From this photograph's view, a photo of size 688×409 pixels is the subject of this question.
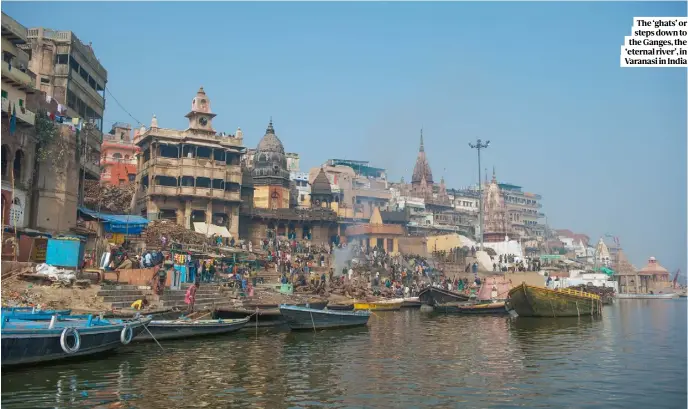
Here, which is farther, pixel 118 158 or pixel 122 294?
pixel 118 158

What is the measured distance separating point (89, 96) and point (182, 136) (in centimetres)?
1363

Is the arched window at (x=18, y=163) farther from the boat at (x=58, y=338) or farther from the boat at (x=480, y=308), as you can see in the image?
the boat at (x=480, y=308)

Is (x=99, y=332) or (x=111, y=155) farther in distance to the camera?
(x=111, y=155)

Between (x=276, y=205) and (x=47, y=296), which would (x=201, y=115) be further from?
(x=47, y=296)

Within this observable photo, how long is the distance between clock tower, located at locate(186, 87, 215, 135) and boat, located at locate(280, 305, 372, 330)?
96.7 ft

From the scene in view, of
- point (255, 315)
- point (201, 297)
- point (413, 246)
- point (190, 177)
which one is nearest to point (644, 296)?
point (413, 246)

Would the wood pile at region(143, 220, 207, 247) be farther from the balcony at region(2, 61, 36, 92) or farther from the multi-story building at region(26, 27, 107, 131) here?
the balcony at region(2, 61, 36, 92)

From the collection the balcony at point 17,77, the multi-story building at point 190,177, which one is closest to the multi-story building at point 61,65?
the balcony at point 17,77

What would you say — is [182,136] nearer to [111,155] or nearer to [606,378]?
[111,155]

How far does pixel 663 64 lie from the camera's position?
10281 mm

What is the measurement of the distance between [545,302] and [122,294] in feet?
73.4

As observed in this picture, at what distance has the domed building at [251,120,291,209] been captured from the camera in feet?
190

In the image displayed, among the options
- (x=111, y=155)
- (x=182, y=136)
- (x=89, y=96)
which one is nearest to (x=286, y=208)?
(x=182, y=136)

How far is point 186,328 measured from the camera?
65.2 ft
